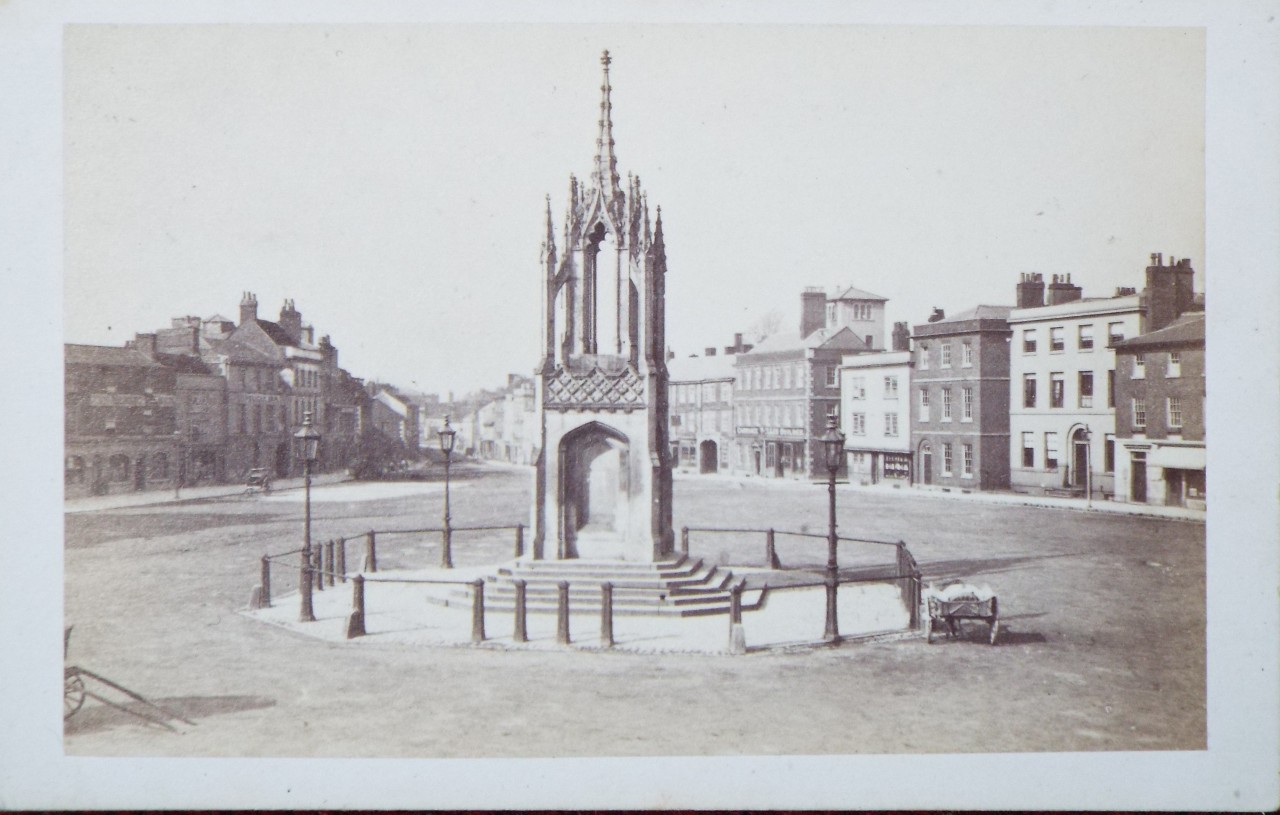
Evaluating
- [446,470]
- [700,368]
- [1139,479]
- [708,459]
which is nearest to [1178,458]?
[1139,479]

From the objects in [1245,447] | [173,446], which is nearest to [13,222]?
[173,446]

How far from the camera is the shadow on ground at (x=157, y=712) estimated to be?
6863 millimetres

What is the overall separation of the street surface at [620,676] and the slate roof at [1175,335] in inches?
70.7

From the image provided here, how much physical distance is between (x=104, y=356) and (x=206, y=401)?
1163 millimetres

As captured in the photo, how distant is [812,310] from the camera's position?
945cm

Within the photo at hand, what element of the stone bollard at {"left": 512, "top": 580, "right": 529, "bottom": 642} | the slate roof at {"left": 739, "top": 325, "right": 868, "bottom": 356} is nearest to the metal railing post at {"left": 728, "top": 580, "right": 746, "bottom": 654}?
the stone bollard at {"left": 512, "top": 580, "right": 529, "bottom": 642}

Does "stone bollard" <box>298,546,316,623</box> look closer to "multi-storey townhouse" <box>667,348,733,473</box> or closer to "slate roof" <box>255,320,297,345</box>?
"slate roof" <box>255,320,297,345</box>

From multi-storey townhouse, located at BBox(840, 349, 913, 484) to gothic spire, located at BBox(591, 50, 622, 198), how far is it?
392 centimetres

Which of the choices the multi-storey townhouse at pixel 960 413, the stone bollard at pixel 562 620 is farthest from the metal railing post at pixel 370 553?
the multi-storey townhouse at pixel 960 413

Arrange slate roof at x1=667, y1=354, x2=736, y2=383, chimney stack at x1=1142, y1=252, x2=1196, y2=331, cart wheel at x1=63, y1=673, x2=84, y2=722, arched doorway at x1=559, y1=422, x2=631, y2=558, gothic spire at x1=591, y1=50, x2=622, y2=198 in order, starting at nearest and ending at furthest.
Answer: cart wheel at x1=63, y1=673, x2=84, y2=722 < chimney stack at x1=1142, y1=252, x2=1196, y2=331 < gothic spire at x1=591, y1=50, x2=622, y2=198 < arched doorway at x1=559, y1=422, x2=631, y2=558 < slate roof at x1=667, y1=354, x2=736, y2=383

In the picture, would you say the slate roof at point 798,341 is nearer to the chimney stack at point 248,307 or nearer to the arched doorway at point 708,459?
the arched doorway at point 708,459

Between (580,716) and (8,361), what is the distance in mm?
6327

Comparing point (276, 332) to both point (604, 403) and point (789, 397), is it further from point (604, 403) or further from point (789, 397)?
point (789, 397)

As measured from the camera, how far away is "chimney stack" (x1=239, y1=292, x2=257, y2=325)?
7.55 meters
